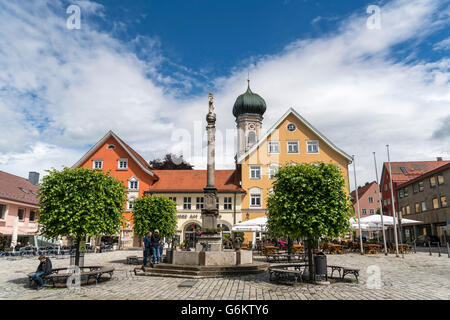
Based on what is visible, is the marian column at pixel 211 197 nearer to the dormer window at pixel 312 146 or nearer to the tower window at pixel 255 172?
the tower window at pixel 255 172

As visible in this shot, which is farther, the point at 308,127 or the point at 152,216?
the point at 308,127

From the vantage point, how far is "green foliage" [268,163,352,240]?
35.9ft

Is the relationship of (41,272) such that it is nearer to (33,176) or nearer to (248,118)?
(33,176)

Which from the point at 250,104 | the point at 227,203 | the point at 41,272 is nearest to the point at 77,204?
the point at 41,272

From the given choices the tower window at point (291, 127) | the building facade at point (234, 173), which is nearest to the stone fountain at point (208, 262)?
the building facade at point (234, 173)

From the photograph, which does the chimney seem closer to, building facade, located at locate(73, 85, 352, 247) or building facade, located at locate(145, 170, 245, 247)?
building facade, located at locate(73, 85, 352, 247)

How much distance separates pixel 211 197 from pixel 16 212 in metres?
23.8

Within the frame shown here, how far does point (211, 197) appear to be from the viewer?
55.8 ft

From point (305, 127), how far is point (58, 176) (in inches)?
1152

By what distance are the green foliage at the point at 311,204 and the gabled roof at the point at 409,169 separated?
43.6 metres

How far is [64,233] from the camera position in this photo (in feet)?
38.8

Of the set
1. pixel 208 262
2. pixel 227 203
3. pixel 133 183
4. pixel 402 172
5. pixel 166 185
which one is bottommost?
pixel 208 262

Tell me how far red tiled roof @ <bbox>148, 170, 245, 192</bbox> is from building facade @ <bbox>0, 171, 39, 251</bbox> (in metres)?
12.1

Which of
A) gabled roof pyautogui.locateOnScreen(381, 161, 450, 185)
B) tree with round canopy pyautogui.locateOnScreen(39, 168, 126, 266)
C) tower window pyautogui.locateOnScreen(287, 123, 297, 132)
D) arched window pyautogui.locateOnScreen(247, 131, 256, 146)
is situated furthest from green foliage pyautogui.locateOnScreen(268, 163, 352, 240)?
gabled roof pyautogui.locateOnScreen(381, 161, 450, 185)
